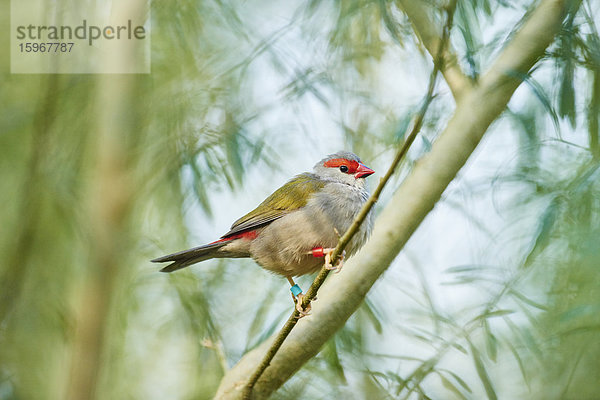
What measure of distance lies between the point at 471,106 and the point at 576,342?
1330mm

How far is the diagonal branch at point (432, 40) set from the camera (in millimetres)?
3135

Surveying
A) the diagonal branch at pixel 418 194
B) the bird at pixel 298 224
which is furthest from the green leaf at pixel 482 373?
the bird at pixel 298 224

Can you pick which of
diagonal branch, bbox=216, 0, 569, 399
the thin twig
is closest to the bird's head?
diagonal branch, bbox=216, 0, 569, 399

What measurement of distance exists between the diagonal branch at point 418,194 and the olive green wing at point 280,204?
554 mm

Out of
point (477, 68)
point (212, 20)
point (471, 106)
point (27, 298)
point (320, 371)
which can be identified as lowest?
point (320, 371)

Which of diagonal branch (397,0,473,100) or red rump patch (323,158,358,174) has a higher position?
diagonal branch (397,0,473,100)

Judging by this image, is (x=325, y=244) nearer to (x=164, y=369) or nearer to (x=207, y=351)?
(x=207, y=351)

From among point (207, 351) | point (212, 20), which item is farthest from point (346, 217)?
point (212, 20)

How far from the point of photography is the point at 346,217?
3469 mm

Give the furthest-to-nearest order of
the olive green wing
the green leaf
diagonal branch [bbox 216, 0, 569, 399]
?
the olive green wing → the green leaf → diagonal branch [bbox 216, 0, 569, 399]

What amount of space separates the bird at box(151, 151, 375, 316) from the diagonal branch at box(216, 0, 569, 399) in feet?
0.49

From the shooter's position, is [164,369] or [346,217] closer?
[346,217]

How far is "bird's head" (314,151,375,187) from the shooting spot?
3.71 metres

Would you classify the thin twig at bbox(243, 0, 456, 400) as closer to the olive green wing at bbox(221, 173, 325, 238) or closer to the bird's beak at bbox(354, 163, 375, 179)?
the olive green wing at bbox(221, 173, 325, 238)
